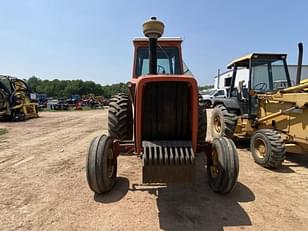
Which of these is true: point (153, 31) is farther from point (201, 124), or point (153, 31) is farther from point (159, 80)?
point (201, 124)

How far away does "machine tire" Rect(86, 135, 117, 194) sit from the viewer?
367 centimetres

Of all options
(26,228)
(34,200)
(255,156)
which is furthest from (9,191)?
(255,156)

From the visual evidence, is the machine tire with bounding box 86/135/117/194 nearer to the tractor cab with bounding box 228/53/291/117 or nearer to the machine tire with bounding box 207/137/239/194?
the machine tire with bounding box 207/137/239/194

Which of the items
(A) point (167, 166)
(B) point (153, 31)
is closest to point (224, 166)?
(A) point (167, 166)

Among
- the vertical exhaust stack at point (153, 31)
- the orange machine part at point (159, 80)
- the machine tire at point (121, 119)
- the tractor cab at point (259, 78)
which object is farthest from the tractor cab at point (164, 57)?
the tractor cab at point (259, 78)

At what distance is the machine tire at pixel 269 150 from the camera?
5.08 m

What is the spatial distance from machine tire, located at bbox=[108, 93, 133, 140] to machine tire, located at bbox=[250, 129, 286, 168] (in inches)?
103

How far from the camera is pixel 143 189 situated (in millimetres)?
4094

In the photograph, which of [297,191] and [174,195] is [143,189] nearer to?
[174,195]

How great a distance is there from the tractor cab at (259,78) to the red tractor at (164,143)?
3.22 meters

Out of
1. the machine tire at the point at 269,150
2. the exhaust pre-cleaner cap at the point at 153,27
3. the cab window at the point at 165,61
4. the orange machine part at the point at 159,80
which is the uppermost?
the exhaust pre-cleaner cap at the point at 153,27

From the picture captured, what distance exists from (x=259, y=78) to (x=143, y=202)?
4868mm

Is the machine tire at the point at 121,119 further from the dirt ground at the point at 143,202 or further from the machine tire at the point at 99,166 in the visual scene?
the machine tire at the point at 99,166

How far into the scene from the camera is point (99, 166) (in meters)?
3.67
